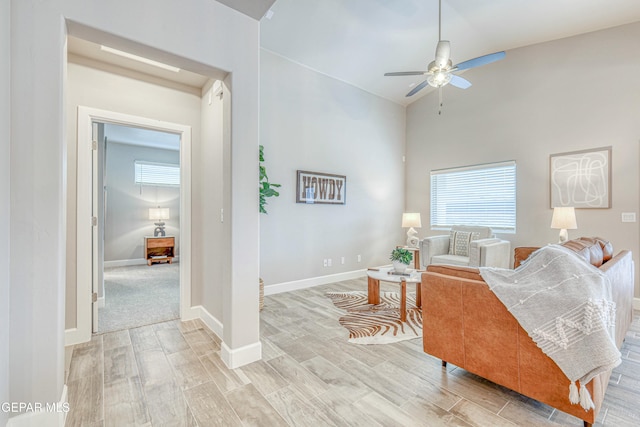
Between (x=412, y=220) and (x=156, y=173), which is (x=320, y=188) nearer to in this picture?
(x=412, y=220)

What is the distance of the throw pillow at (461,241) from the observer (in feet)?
15.0

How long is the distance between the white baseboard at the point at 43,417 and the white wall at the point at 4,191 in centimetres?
5

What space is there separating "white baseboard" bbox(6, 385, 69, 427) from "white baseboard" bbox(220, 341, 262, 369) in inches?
37.5

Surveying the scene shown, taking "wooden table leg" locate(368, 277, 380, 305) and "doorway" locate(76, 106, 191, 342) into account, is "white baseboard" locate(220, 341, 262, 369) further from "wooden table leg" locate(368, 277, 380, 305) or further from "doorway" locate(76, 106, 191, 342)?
"wooden table leg" locate(368, 277, 380, 305)

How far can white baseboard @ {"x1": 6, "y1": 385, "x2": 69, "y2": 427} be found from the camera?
140cm

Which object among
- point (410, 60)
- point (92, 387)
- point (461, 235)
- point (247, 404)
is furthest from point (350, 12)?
point (92, 387)

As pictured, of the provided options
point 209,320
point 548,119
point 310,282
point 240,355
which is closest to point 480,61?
point 548,119

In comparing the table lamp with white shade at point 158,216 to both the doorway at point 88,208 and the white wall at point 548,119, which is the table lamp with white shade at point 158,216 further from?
the white wall at point 548,119

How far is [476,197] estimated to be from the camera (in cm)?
515

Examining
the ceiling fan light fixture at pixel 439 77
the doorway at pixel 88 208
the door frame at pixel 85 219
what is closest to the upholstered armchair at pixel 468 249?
the ceiling fan light fixture at pixel 439 77

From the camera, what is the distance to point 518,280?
65.1 inches

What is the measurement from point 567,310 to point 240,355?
6.90 feet

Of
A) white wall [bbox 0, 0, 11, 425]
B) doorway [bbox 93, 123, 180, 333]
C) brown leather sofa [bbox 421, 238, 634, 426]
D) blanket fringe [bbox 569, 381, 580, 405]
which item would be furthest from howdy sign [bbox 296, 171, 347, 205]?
blanket fringe [bbox 569, 381, 580, 405]

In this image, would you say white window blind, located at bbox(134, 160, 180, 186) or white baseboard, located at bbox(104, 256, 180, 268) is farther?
white window blind, located at bbox(134, 160, 180, 186)
